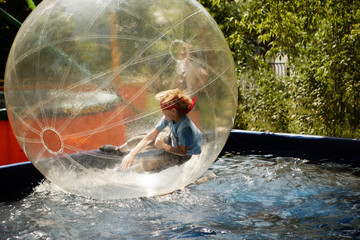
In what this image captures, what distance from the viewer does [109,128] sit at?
9.19ft

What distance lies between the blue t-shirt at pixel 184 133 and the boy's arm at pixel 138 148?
0.05 meters

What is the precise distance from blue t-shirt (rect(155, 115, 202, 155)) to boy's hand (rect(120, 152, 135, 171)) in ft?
0.87

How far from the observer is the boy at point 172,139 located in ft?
9.39

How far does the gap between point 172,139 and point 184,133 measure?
0.31 ft

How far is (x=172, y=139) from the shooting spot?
9.79 ft

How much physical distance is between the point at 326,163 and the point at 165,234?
2.57m

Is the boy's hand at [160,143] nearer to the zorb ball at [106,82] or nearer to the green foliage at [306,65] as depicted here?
the zorb ball at [106,82]

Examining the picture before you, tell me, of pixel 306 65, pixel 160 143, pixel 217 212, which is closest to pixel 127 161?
pixel 160 143

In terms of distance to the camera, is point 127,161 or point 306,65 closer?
point 127,161

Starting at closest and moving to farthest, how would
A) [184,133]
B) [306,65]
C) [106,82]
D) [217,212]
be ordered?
[106,82], [184,133], [217,212], [306,65]

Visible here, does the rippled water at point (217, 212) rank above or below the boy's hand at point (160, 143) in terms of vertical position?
below

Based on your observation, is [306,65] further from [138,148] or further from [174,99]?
[138,148]

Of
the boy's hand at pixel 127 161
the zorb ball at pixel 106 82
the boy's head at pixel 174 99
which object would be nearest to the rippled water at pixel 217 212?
the zorb ball at pixel 106 82

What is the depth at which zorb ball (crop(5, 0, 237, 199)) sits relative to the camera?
277 centimetres
